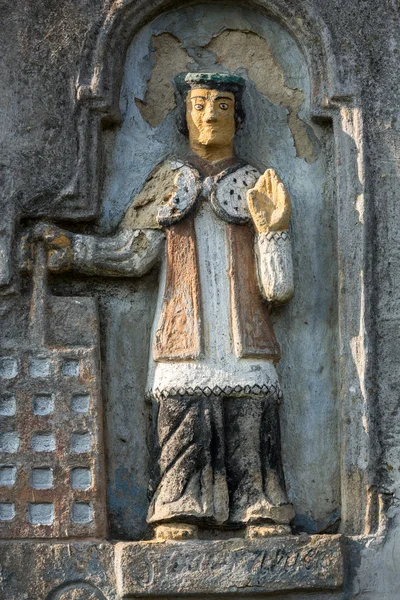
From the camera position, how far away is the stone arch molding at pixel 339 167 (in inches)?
263

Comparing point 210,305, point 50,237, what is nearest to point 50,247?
point 50,237

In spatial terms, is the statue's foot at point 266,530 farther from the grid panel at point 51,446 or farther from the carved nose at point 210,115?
the carved nose at point 210,115

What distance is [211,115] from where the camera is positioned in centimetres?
685

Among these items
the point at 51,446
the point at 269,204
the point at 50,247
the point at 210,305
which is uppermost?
the point at 269,204

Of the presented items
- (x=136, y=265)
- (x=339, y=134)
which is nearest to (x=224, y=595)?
(x=136, y=265)

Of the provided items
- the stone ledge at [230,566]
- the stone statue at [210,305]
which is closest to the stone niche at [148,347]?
the stone ledge at [230,566]

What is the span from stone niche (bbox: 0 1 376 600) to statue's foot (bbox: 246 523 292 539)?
0.06m

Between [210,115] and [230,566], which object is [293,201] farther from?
[230,566]

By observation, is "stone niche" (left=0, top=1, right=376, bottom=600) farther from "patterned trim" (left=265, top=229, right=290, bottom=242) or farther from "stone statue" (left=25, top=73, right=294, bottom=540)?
"patterned trim" (left=265, top=229, right=290, bottom=242)

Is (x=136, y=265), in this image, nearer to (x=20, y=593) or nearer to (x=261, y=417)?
(x=261, y=417)

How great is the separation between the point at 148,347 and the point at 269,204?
2.75 feet

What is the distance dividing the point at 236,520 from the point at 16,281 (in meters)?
1.40

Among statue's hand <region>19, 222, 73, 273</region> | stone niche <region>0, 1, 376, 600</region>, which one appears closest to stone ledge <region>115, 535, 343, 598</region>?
stone niche <region>0, 1, 376, 600</region>

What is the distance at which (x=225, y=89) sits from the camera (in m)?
6.90
